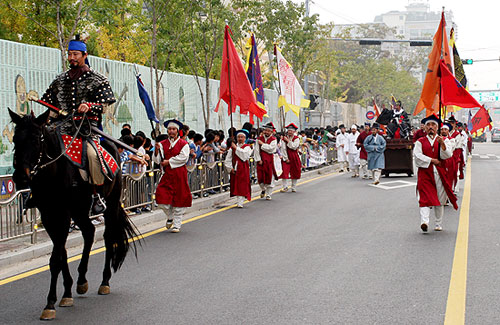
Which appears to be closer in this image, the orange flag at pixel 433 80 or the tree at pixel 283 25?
the orange flag at pixel 433 80

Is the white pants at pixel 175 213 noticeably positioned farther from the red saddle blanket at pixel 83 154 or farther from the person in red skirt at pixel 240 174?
the red saddle blanket at pixel 83 154

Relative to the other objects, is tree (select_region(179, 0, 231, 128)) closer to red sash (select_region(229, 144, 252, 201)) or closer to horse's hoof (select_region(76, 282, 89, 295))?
red sash (select_region(229, 144, 252, 201))

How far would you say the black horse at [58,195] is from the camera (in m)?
6.04

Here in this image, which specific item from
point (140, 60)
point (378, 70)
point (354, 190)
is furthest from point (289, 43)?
point (378, 70)

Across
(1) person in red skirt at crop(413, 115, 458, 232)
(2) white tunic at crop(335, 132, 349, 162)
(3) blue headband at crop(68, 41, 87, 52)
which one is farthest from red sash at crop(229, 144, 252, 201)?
(2) white tunic at crop(335, 132, 349, 162)

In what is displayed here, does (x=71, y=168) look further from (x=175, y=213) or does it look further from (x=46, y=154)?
(x=175, y=213)

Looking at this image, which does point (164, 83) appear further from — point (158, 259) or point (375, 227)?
point (158, 259)

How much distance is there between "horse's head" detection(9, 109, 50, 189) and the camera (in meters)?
5.95

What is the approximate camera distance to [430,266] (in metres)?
8.34

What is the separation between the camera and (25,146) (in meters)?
6.02

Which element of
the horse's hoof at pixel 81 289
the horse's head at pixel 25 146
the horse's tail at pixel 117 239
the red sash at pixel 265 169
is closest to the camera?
the horse's head at pixel 25 146

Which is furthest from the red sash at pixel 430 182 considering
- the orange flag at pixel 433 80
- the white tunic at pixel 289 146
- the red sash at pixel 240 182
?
the white tunic at pixel 289 146

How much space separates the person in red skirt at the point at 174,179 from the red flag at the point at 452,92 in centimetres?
459

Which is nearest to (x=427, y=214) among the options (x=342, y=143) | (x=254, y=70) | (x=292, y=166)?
(x=292, y=166)
